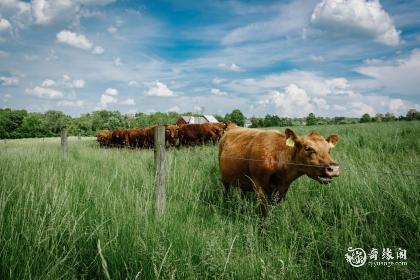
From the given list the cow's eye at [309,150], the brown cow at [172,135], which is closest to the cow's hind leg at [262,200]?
the cow's eye at [309,150]

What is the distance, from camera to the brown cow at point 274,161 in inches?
151

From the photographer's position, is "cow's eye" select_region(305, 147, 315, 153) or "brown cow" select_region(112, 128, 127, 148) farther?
"brown cow" select_region(112, 128, 127, 148)

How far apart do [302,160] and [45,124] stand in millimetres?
109276

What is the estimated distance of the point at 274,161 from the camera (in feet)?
14.6

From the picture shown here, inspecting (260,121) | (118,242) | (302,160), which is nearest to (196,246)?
(118,242)

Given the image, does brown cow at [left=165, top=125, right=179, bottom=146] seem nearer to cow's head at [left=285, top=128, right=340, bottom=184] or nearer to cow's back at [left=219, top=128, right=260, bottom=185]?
cow's back at [left=219, top=128, right=260, bottom=185]

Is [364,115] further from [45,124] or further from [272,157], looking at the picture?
[272,157]

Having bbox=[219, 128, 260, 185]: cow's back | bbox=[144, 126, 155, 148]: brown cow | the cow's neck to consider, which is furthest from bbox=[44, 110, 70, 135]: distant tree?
the cow's neck

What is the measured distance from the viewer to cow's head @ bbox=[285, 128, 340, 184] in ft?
11.9

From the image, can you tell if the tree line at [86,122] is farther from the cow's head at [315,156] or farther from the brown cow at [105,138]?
the cow's head at [315,156]

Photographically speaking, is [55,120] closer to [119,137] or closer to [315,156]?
[119,137]

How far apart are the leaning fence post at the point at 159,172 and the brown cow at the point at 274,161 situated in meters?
1.13

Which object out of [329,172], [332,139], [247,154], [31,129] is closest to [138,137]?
[247,154]

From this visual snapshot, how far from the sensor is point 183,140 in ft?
49.9
